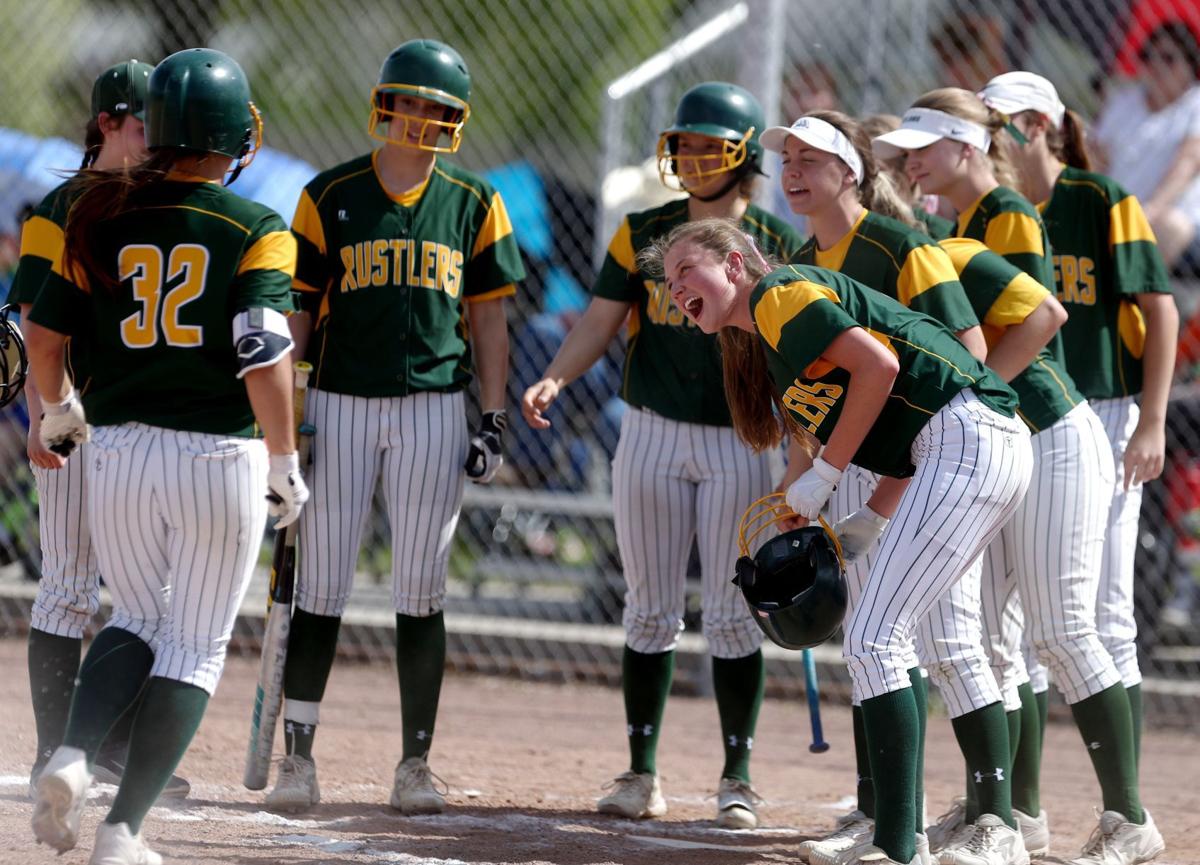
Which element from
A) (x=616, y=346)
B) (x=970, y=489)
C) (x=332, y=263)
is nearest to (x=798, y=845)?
(x=970, y=489)

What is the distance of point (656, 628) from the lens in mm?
4406

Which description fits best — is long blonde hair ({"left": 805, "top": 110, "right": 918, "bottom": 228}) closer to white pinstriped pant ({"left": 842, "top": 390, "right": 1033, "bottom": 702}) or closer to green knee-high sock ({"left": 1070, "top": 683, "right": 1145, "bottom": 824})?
white pinstriped pant ({"left": 842, "top": 390, "right": 1033, "bottom": 702})

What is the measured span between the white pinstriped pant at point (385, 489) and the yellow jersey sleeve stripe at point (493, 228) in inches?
18.1

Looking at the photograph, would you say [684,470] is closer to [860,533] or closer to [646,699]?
[646,699]

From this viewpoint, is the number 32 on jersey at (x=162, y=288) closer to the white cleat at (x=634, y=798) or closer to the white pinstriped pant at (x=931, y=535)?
the white pinstriped pant at (x=931, y=535)

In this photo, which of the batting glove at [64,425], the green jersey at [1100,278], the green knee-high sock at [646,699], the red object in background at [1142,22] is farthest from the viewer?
the red object in background at [1142,22]

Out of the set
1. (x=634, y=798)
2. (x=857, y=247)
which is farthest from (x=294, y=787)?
(x=857, y=247)

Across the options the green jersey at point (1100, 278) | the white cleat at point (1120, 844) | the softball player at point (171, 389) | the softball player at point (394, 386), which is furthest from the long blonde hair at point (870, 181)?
the white cleat at point (1120, 844)

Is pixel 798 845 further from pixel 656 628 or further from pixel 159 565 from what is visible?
pixel 159 565

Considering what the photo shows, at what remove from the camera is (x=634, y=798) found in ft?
14.1

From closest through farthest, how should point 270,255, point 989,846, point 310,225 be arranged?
point 270,255 < point 989,846 < point 310,225

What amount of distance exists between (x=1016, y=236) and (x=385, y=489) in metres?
1.87

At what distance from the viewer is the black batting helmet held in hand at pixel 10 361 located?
12.8ft

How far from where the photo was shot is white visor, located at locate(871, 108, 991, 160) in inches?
155
